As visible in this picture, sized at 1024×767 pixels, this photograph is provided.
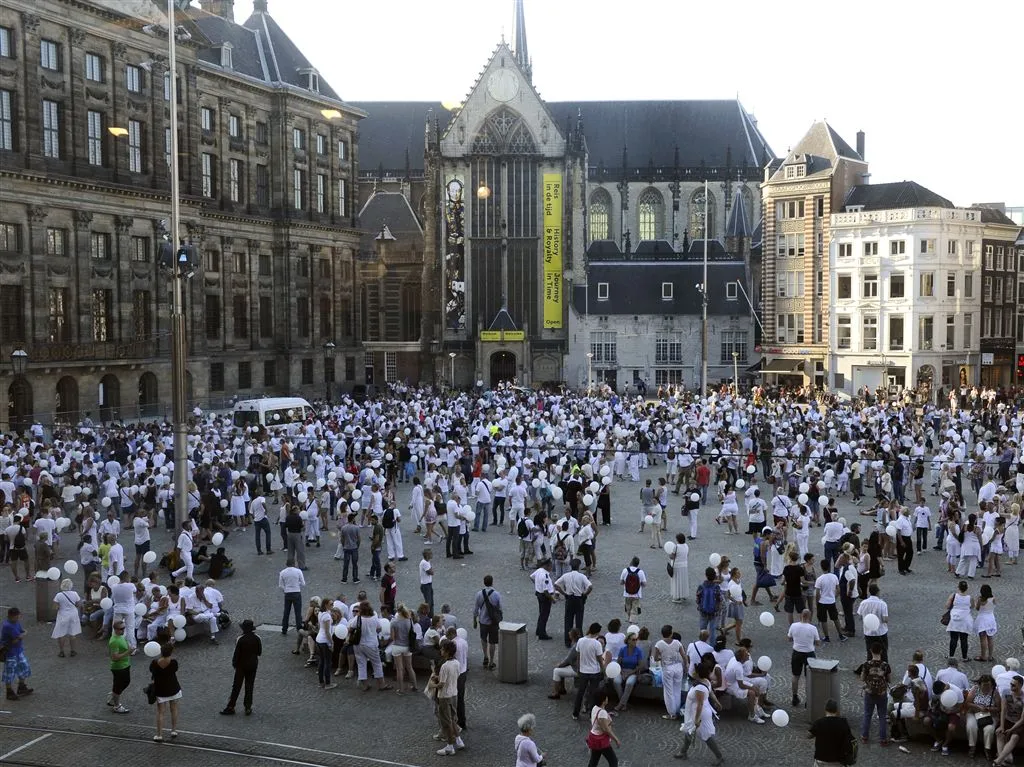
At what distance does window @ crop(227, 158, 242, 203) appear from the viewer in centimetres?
6197

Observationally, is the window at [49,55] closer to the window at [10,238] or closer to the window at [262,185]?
the window at [10,238]

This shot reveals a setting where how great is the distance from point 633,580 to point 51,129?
41.3m

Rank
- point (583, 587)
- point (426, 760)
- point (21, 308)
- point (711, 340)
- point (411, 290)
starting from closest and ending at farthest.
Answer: point (426, 760) → point (583, 587) → point (21, 308) → point (711, 340) → point (411, 290)

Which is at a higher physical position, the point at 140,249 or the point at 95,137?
the point at 95,137

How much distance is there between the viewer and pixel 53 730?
14266 millimetres

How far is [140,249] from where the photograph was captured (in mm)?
53688

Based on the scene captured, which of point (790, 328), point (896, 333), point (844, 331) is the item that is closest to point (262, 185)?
point (790, 328)

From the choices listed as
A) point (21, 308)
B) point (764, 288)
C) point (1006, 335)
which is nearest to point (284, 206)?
point (21, 308)

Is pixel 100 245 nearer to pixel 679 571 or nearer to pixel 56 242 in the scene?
pixel 56 242

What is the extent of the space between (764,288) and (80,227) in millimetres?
43249

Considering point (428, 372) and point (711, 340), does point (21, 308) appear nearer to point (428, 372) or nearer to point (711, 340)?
point (428, 372)

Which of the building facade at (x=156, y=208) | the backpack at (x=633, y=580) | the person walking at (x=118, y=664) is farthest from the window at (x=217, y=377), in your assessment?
the person walking at (x=118, y=664)

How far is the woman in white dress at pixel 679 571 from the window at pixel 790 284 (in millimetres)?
51084

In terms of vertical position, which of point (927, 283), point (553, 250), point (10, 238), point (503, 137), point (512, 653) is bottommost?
point (512, 653)
